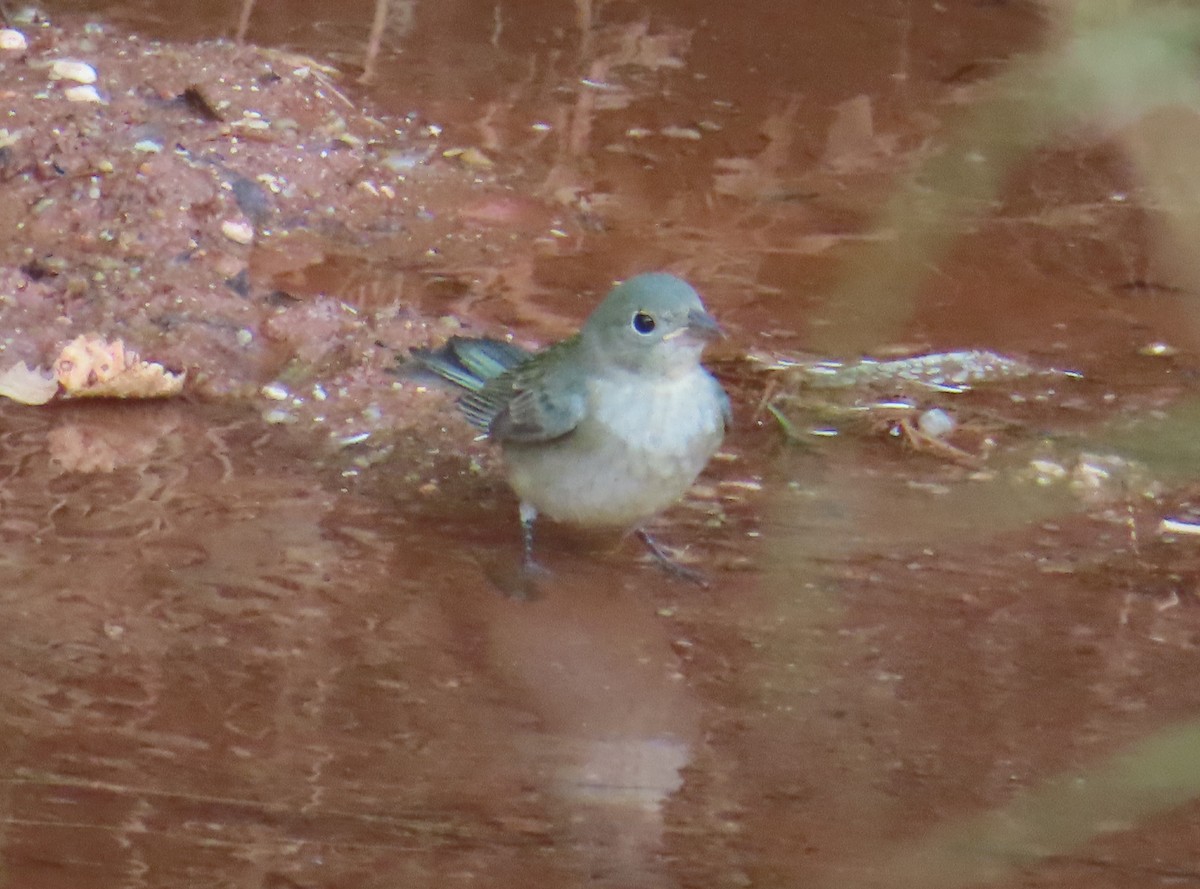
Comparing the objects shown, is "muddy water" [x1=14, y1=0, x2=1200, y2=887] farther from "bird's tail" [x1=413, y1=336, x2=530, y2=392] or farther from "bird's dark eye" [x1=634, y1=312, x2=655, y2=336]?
"bird's dark eye" [x1=634, y1=312, x2=655, y2=336]

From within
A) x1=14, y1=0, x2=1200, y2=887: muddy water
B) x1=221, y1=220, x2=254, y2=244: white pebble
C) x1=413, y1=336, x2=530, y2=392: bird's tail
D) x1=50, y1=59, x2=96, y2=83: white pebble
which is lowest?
x1=14, y1=0, x2=1200, y2=887: muddy water

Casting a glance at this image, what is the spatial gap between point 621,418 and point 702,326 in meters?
0.28

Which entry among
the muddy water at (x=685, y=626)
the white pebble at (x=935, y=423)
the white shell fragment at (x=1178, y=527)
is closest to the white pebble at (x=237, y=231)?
the muddy water at (x=685, y=626)

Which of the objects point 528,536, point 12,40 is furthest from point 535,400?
point 12,40

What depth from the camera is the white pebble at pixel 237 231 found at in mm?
4781

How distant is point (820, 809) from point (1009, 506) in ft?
4.24

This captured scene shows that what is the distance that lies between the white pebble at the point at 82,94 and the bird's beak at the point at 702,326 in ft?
8.07

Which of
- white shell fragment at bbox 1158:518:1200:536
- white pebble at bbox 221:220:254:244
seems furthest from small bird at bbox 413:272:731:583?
white pebble at bbox 221:220:254:244

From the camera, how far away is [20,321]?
427cm

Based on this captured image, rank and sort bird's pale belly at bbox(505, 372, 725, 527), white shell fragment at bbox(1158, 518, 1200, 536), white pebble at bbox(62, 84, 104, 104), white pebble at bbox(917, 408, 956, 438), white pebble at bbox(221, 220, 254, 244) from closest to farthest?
bird's pale belly at bbox(505, 372, 725, 527), white shell fragment at bbox(1158, 518, 1200, 536), white pebble at bbox(917, 408, 956, 438), white pebble at bbox(221, 220, 254, 244), white pebble at bbox(62, 84, 104, 104)

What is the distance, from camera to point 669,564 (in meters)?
3.58

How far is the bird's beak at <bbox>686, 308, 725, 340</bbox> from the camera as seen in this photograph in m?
3.59

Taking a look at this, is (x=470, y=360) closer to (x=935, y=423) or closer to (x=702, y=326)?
(x=702, y=326)

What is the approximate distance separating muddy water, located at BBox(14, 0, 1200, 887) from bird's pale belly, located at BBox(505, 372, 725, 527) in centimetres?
17
